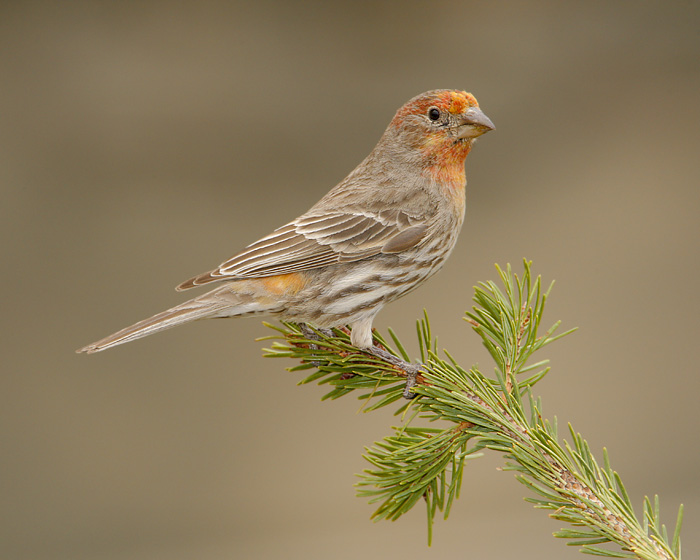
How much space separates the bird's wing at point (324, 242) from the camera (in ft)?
5.72

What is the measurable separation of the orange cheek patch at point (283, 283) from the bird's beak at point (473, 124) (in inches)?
24.1

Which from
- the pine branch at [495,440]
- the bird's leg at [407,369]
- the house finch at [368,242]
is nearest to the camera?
the pine branch at [495,440]

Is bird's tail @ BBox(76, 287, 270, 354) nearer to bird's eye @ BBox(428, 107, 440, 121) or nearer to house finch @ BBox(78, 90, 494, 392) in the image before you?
house finch @ BBox(78, 90, 494, 392)

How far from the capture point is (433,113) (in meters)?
1.92

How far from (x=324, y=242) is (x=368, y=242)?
0.12 m

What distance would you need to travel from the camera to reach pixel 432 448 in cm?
131

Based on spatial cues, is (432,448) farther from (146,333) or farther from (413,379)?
(146,333)

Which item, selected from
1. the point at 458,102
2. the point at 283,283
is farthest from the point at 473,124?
the point at 283,283

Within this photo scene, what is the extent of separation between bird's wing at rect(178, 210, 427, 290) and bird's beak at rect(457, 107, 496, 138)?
0.90ft

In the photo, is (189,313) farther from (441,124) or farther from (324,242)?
(441,124)

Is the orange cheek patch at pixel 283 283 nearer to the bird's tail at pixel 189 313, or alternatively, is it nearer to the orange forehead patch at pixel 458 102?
the bird's tail at pixel 189 313

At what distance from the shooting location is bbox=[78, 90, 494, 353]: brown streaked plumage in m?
1.74

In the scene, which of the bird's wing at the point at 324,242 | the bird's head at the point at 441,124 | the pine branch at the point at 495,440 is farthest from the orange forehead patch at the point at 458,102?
the pine branch at the point at 495,440

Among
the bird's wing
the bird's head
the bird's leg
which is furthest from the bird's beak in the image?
the bird's leg
